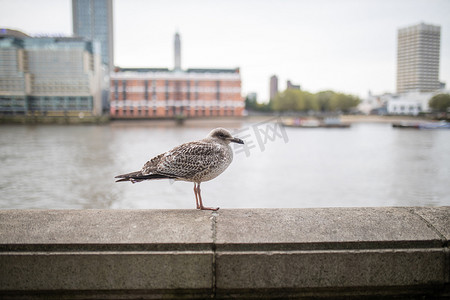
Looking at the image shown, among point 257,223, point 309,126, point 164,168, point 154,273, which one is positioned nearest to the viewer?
point 154,273

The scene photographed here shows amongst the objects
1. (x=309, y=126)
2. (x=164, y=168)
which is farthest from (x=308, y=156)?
(x=309, y=126)

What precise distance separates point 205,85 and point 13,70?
42.6 metres

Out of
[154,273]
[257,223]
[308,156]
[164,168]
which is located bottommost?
[308,156]

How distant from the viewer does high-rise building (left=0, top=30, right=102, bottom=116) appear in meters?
76.2

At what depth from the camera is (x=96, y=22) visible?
159 metres

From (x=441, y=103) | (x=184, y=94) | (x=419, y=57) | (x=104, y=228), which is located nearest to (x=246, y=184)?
(x=104, y=228)

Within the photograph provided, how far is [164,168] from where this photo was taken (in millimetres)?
3076

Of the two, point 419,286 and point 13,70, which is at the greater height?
point 13,70

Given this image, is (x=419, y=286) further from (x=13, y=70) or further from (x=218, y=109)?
(x=13, y=70)

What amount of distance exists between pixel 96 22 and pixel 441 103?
143907mm

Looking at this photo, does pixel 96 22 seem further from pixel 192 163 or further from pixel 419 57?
pixel 192 163

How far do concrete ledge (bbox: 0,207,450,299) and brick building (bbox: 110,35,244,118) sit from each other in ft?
252

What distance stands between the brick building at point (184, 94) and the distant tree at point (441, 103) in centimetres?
5553

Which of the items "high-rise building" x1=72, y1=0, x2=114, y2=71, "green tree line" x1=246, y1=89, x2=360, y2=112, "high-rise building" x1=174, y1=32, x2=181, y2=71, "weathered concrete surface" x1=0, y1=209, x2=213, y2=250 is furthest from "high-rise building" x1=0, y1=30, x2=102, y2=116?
"weathered concrete surface" x1=0, y1=209, x2=213, y2=250
